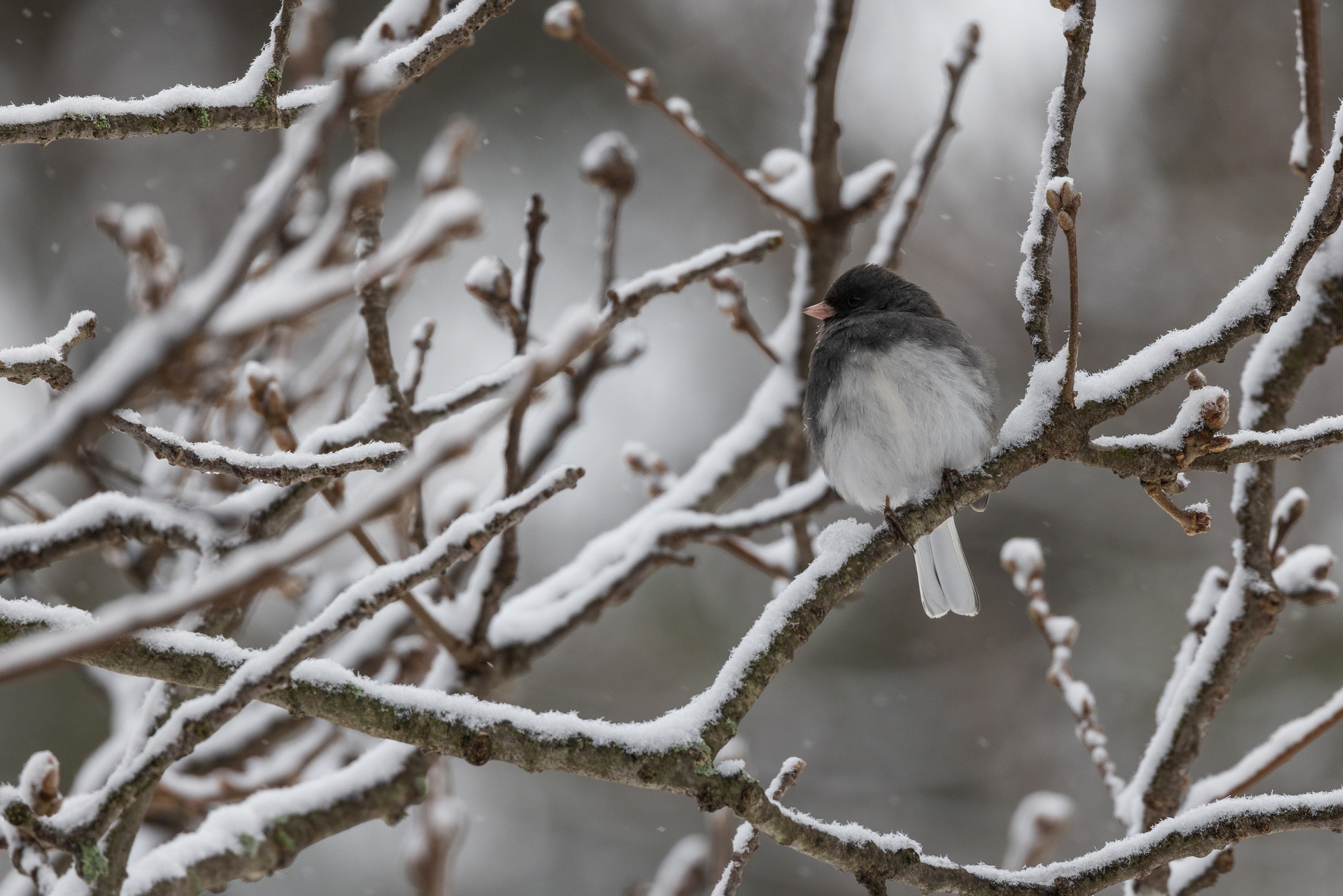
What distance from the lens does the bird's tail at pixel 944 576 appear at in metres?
2.30

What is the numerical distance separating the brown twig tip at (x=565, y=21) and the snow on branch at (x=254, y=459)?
4.42 feet

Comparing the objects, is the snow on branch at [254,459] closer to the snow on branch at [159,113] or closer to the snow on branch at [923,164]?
the snow on branch at [159,113]

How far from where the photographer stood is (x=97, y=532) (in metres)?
1.56

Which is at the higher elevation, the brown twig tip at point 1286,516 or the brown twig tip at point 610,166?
the brown twig tip at point 610,166

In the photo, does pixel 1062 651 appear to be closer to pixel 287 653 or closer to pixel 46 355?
pixel 287 653

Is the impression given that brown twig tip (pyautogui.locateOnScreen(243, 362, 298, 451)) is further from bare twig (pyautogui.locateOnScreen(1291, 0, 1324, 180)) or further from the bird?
bare twig (pyautogui.locateOnScreen(1291, 0, 1324, 180))

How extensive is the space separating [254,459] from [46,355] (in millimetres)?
241

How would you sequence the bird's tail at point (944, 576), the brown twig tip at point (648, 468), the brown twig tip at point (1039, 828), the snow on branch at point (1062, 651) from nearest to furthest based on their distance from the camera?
the snow on branch at point (1062, 651) < the brown twig tip at point (1039, 828) < the bird's tail at point (944, 576) < the brown twig tip at point (648, 468)

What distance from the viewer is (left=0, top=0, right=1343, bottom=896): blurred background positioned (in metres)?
5.91

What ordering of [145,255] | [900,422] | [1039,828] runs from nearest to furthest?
[900,422], [1039,828], [145,255]

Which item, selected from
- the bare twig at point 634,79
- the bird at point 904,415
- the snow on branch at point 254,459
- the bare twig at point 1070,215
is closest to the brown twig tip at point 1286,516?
the bird at point 904,415

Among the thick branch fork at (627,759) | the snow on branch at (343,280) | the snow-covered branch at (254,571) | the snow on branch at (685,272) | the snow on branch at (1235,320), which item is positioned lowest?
the snow-covered branch at (254,571)

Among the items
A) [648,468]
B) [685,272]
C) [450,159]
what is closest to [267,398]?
[685,272]

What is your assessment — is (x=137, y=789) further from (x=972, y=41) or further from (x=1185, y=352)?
(x=972, y=41)
